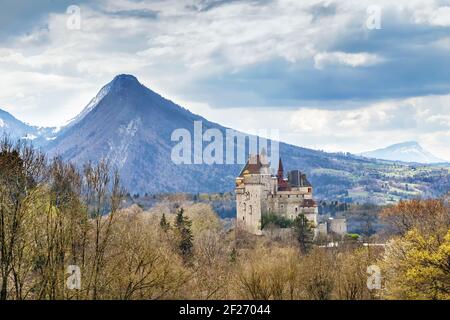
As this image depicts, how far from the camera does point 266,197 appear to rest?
131500mm

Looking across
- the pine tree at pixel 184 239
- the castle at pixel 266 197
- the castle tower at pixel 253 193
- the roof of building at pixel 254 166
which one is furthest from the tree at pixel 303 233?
the pine tree at pixel 184 239

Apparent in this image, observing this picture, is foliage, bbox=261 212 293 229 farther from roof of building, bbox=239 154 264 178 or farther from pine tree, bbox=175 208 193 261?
pine tree, bbox=175 208 193 261

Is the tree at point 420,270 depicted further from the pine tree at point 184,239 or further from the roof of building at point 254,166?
the roof of building at point 254,166

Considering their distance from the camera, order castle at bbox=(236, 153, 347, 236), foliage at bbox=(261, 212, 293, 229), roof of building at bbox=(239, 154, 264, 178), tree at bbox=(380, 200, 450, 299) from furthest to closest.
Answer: roof of building at bbox=(239, 154, 264, 178) → castle at bbox=(236, 153, 347, 236) → foliage at bbox=(261, 212, 293, 229) → tree at bbox=(380, 200, 450, 299)

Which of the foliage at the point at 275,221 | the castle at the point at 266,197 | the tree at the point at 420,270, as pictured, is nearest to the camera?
the tree at the point at 420,270

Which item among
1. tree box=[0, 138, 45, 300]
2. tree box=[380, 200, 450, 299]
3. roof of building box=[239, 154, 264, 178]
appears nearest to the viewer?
tree box=[0, 138, 45, 300]

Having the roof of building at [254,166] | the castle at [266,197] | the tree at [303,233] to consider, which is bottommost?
the tree at [303,233]

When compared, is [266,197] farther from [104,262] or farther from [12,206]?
[12,206]

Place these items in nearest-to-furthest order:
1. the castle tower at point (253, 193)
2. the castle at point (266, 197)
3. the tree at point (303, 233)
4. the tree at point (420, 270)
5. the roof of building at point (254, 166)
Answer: the tree at point (420, 270) < the tree at point (303, 233) < the castle tower at point (253, 193) < the castle at point (266, 197) < the roof of building at point (254, 166)

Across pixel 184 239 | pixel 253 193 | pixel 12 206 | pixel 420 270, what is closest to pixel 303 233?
pixel 253 193

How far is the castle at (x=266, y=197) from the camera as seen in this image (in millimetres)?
126188

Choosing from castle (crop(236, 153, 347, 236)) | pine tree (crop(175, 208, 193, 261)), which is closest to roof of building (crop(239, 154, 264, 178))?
castle (crop(236, 153, 347, 236))

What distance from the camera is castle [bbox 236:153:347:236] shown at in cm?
12619
